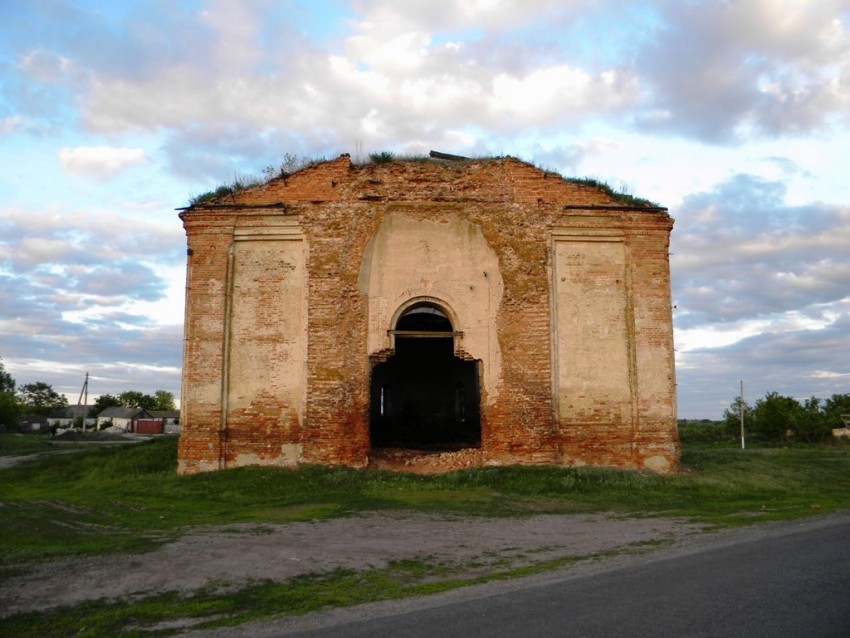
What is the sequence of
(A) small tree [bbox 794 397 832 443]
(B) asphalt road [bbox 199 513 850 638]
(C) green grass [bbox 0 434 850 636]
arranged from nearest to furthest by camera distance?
(B) asphalt road [bbox 199 513 850 638] → (C) green grass [bbox 0 434 850 636] → (A) small tree [bbox 794 397 832 443]

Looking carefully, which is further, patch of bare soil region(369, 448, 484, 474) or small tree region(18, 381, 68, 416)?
small tree region(18, 381, 68, 416)

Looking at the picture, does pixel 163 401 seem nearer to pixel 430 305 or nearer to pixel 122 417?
pixel 122 417

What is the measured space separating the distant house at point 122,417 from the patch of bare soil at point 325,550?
60.5m

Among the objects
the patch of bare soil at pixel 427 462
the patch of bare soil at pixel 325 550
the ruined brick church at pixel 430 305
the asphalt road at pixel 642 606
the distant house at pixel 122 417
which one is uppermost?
the ruined brick church at pixel 430 305

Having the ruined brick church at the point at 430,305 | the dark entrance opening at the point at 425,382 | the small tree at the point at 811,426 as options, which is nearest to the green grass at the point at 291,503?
the ruined brick church at the point at 430,305

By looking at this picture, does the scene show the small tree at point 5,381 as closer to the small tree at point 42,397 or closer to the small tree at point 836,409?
the small tree at point 42,397

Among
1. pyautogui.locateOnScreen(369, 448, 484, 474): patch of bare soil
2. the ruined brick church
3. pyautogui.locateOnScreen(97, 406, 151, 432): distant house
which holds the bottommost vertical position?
pyautogui.locateOnScreen(369, 448, 484, 474): patch of bare soil

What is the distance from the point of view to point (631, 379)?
595 inches

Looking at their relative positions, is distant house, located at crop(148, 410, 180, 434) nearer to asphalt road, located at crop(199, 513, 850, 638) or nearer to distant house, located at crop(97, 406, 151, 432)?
distant house, located at crop(97, 406, 151, 432)

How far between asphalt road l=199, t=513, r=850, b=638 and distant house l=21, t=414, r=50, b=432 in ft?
220

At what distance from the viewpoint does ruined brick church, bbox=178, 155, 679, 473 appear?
14.7 meters

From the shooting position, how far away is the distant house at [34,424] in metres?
64.4

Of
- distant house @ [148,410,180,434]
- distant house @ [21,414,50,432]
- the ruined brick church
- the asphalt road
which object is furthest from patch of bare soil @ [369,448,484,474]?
distant house @ [21,414,50,432]

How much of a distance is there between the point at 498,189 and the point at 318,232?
13.2 ft
